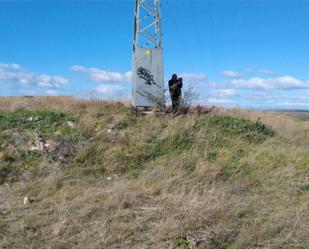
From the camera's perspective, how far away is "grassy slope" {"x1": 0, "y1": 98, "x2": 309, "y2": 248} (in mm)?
5047

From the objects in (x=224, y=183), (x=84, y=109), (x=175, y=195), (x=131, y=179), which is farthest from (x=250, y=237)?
(x=84, y=109)

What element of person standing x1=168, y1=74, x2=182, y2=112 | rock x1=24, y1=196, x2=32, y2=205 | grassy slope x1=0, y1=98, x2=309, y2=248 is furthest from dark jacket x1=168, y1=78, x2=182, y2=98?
rock x1=24, y1=196, x2=32, y2=205

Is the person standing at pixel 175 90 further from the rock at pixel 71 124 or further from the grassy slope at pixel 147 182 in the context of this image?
the rock at pixel 71 124

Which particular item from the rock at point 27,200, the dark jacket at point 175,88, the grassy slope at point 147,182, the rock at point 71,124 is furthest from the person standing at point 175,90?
the rock at point 27,200

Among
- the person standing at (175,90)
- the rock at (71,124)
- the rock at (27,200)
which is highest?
the person standing at (175,90)

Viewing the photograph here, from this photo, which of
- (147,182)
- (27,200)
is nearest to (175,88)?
(147,182)

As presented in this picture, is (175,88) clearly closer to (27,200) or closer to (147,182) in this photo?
(147,182)

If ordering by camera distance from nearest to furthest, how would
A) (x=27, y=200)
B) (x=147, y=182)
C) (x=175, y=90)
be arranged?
(x=27, y=200) → (x=147, y=182) → (x=175, y=90)

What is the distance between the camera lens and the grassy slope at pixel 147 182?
5047 mm

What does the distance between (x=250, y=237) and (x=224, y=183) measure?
2168 millimetres

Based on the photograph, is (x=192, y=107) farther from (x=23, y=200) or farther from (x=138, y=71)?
(x=23, y=200)

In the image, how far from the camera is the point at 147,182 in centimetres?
688

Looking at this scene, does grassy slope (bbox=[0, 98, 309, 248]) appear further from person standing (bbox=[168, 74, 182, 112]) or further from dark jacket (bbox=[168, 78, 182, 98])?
dark jacket (bbox=[168, 78, 182, 98])


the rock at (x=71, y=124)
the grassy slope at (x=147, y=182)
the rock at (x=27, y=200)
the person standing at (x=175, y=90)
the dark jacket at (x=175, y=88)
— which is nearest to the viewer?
the grassy slope at (x=147, y=182)
